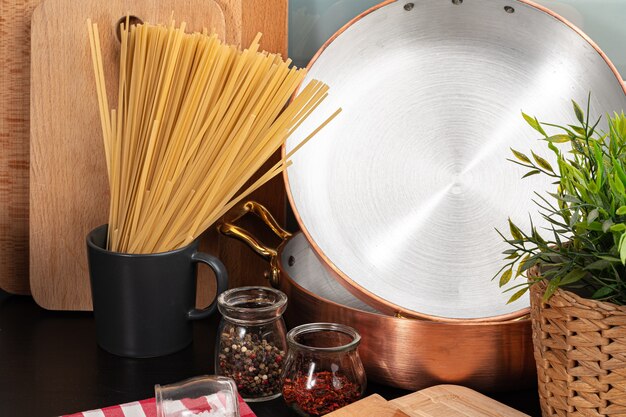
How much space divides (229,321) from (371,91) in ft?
1.17

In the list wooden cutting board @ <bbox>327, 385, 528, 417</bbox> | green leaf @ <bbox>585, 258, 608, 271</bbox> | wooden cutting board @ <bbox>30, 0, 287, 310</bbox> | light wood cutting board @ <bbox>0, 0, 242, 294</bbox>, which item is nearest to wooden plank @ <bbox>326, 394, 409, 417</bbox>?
wooden cutting board @ <bbox>327, 385, 528, 417</bbox>

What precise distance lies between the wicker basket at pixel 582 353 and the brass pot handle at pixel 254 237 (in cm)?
35

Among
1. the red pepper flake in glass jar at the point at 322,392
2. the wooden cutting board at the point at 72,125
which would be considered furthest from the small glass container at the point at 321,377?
the wooden cutting board at the point at 72,125

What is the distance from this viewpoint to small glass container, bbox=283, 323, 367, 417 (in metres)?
0.75

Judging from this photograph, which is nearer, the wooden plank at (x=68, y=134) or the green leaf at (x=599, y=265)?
the green leaf at (x=599, y=265)

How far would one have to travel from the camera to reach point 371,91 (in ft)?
3.21

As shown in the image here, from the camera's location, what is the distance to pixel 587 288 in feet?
2.22

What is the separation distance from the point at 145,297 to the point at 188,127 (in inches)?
7.5

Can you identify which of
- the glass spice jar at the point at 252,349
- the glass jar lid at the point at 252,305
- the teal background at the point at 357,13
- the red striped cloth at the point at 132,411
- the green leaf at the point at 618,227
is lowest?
the red striped cloth at the point at 132,411

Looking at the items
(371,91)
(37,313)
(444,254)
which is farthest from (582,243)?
(37,313)

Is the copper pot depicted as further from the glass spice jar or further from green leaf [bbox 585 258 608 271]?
green leaf [bbox 585 258 608 271]

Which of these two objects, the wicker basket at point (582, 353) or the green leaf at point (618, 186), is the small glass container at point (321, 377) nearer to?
the wicker basket at point (582, 353)

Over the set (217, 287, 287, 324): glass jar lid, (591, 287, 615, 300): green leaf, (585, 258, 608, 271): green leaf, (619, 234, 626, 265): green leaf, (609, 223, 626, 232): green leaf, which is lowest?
(217, 287, 287, 324): glass jar lid

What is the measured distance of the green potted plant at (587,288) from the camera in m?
0.60
